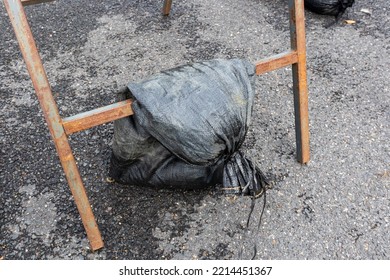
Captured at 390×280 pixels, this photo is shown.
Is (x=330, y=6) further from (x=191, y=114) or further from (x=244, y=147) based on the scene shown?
(x=191, y=114)

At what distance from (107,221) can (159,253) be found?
25 cm

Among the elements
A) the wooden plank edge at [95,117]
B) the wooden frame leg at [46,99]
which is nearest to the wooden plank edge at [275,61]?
the wooden plank edge at [95,117]

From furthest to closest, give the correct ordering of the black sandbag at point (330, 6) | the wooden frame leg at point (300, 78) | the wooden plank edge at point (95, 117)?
the black sandbag at point (330, 6) → the wooden frame leg at point (300, 78) → the wooden plank edge at point (95, 117)

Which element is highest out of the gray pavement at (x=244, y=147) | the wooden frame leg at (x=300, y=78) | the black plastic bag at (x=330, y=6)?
the wooden frame leg at (x=300, y=78)

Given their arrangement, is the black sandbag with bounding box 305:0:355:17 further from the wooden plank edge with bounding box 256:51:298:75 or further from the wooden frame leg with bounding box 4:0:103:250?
the wooden frame leg with bounding box 4:0:103:250

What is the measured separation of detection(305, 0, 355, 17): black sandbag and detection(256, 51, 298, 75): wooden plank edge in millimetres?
1467

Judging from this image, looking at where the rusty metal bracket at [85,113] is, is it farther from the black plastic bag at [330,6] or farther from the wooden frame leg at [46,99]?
the black plastic bag at [330,6]

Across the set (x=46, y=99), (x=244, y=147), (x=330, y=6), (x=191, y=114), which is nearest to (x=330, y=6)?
(x=330, y=6)

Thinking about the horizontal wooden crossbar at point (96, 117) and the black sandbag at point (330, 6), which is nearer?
the horizontal wooden crossbar at point (96, 117)

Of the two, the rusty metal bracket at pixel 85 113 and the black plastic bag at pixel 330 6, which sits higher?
the rusty metal bracket at pixel 85 113

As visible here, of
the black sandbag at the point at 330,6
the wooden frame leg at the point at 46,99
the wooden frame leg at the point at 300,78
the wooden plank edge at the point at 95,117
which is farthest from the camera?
the black sandbag at the point at 330,6

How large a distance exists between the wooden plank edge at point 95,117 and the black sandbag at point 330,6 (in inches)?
76.7

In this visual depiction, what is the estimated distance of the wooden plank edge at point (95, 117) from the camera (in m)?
1.37

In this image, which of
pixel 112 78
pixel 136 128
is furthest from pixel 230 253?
pixel 112 78
